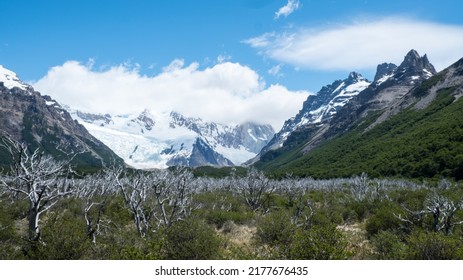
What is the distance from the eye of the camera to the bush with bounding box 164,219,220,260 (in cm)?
1452

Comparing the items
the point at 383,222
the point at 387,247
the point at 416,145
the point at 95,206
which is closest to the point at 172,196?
the point at 95,206

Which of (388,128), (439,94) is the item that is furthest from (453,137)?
(439,94)

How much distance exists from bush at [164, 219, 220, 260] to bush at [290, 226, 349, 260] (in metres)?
3.16

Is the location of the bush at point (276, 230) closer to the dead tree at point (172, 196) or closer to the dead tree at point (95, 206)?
the dead tree at point (172, 196)

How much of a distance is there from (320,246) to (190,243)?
4.82m

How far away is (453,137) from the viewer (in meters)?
107

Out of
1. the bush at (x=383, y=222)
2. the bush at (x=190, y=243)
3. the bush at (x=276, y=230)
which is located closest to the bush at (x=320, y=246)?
the bush at (x=190, y=243)

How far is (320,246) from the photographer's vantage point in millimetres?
12828

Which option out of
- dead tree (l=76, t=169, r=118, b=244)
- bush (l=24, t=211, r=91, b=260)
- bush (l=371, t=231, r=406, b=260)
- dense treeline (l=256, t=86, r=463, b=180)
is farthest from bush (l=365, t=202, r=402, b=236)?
dense treeline (l=256, t=86, r=463, b=180)

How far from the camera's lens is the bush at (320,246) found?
1266 centimetres

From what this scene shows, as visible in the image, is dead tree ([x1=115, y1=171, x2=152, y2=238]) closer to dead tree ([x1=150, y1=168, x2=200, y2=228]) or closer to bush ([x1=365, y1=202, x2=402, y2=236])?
dead tree ([x1=150, y1=168, x2=200, y2=228])

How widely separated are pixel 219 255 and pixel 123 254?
11.3 ft

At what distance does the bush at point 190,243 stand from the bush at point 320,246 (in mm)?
3165
